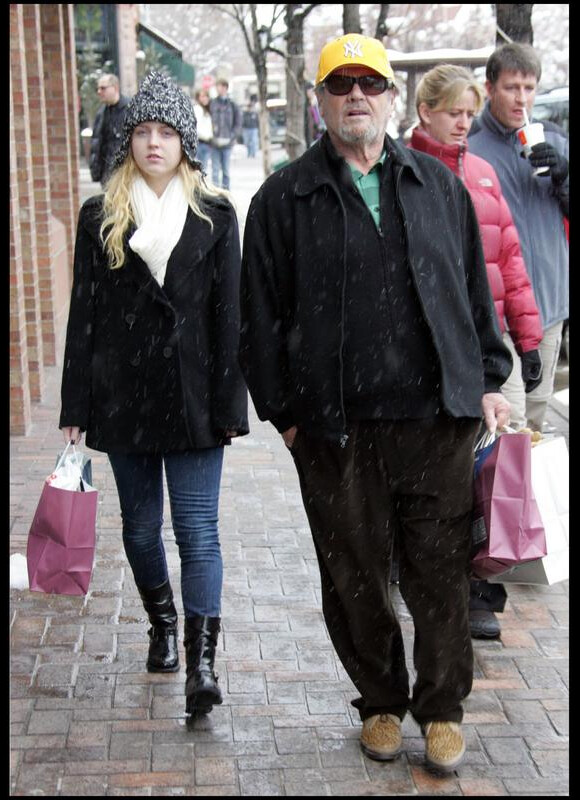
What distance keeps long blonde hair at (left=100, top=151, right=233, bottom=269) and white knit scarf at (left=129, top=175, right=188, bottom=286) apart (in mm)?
25

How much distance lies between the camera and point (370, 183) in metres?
3.78

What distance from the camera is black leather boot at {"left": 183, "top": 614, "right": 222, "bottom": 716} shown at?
4.15 m

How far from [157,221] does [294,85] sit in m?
14.2

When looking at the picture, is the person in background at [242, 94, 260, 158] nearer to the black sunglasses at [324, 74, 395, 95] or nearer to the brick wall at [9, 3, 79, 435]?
the brick wall at [9, 3, 79, 435]

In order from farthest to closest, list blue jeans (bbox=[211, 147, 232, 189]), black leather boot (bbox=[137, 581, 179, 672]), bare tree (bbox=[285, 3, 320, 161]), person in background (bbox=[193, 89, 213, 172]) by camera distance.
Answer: person in background (bbox=[193, 89, 213, 172]) < blue jeans (bbox=[211, 147, 232, 189]) < bare tree (bbox=[285, 3, 320, 161]) < black leather boot (bbox=[137, 581, 179, 672])

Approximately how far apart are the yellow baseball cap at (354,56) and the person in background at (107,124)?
32.6 feet

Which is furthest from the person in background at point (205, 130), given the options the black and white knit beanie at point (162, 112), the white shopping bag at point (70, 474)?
the white shopping bag at point (70, 474)

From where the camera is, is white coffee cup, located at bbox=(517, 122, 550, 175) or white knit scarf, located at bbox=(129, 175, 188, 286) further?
white coffee cup, located at bbox=(517, 122, 550, 175)

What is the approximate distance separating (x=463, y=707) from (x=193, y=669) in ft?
3.05

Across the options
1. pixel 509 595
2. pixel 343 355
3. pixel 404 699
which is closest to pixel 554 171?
pixel 509 595

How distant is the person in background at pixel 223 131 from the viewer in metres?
23.5

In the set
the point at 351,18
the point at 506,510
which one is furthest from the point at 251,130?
the point at 506,510

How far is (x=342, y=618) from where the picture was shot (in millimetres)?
4031

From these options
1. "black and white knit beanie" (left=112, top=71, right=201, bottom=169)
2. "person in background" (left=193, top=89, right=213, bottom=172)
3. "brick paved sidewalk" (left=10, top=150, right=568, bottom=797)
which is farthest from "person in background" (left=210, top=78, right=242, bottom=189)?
"black and white knit beanie" (left=112, top=71, right=201, bottom=169)
